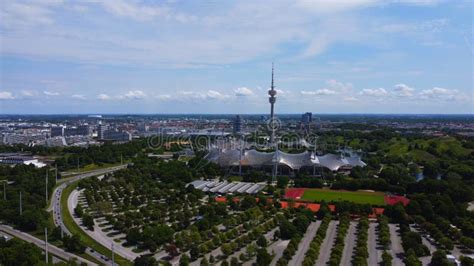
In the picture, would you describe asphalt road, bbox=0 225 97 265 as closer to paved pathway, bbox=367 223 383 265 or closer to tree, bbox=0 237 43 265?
tree, bbox=0 237 43 265

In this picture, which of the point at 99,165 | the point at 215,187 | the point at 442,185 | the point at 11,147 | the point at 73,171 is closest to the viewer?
the point at 442,185

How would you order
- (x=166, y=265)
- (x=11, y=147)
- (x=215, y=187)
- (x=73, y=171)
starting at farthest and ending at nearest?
(x=11, y=147), (x=73, y=171), (x=215, y=187), (x=166, y=265)

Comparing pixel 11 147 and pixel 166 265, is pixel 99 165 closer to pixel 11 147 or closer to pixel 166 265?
pixel 11 147

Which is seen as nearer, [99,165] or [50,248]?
[50,248]

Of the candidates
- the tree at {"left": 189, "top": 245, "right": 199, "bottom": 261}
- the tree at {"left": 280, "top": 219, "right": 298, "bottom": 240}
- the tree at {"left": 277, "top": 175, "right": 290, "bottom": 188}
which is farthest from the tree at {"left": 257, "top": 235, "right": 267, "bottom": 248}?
the tree at {"left": 277, "top": 175, "right": 290, "bottom": 188}

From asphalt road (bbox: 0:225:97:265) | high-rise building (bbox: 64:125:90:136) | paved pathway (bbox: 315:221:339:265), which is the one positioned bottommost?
asphalt road (bbox: 0:225:97:265)

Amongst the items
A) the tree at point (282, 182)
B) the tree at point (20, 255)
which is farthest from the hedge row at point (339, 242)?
the tree at point (20, 255)

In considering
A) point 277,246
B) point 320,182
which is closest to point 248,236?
Result: point 277,246

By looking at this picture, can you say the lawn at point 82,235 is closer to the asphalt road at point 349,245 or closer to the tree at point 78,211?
the tree at point 78,211
